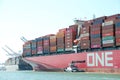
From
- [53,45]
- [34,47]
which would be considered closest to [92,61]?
[53,45]

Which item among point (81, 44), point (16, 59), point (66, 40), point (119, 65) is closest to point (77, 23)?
point (66, 40)

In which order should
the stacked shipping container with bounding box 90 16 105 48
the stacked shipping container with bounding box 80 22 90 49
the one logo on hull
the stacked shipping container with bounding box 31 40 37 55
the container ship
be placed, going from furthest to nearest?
the stacked shipping container with bounding box 31 40 37 55 < the stacked shipping container with bounding box 80 22 90 49 < the stacked shipping container with bounding box 90 16 105 48 < the one logo on hull < the container ship

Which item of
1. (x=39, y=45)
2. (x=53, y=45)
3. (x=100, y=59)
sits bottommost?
(x=100, y=59)

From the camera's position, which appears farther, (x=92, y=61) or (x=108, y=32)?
(x=92, y=61)

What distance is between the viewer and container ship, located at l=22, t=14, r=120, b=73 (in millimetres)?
68500

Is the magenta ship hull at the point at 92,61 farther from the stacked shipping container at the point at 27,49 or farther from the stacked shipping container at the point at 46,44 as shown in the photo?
the stacked shipping container at the point at 27,49

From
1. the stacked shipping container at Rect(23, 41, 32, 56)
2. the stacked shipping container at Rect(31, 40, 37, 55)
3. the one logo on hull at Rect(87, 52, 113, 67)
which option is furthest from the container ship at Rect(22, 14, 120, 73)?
the stacked shipping container at Rect(23, 41, 32, 56)

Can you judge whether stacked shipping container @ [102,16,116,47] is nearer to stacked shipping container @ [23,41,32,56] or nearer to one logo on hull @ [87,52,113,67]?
one logo on hull @ [87,52,113,67]

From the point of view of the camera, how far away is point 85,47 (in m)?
76.4

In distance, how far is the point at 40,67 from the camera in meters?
Result: 100

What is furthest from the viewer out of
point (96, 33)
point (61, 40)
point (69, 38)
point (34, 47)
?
point (34, 47)

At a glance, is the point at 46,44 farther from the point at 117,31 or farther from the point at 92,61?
the point at 117,31

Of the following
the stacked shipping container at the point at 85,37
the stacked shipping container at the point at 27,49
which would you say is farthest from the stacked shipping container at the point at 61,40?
the stacked shipping container at the point at 27,49

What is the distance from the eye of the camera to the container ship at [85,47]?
68500 mm
